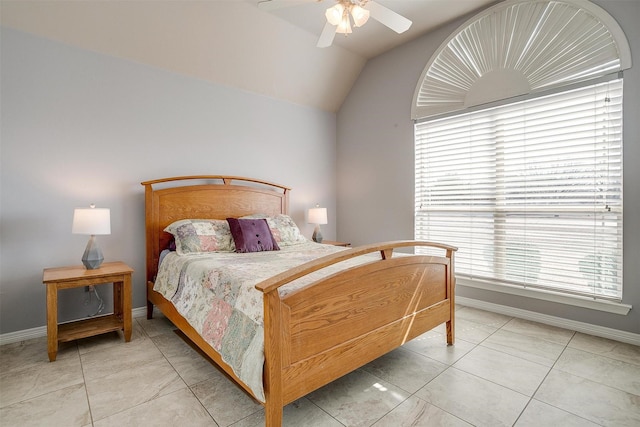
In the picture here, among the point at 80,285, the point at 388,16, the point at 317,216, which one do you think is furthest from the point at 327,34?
the point at 80,285

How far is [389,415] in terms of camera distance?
5.32 ft

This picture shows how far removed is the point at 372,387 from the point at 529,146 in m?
2.56

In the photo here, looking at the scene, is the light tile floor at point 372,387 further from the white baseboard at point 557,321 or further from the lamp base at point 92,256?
the lamp base at point 92,256

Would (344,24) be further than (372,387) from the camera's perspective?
Yes

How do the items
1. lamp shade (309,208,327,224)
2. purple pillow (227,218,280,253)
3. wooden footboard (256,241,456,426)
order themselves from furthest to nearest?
lamp shade (309,208,327,224) → purple pillow (227,218,280,253) → wooden footboard (256,241,456,426)

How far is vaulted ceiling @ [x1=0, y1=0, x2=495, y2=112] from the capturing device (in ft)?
8.62

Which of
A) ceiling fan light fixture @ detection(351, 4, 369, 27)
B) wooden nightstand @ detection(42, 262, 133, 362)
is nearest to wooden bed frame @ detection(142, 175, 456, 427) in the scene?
wooden nightstand @ detection(42, 262, 133, 362)

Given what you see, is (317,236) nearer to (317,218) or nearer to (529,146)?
(317,218)

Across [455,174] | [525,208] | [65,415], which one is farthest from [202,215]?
[525,208]

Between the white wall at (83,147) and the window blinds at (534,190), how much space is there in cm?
238

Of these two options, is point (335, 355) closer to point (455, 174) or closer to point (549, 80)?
point (455, 174)

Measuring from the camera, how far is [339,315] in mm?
1670

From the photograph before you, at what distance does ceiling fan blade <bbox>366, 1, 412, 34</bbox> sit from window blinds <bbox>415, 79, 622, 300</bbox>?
1469 mm

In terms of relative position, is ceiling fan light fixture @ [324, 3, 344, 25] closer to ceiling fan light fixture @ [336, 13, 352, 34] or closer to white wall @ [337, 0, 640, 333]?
ceiling fan light fixture @ [336, 13, 352, 34]
